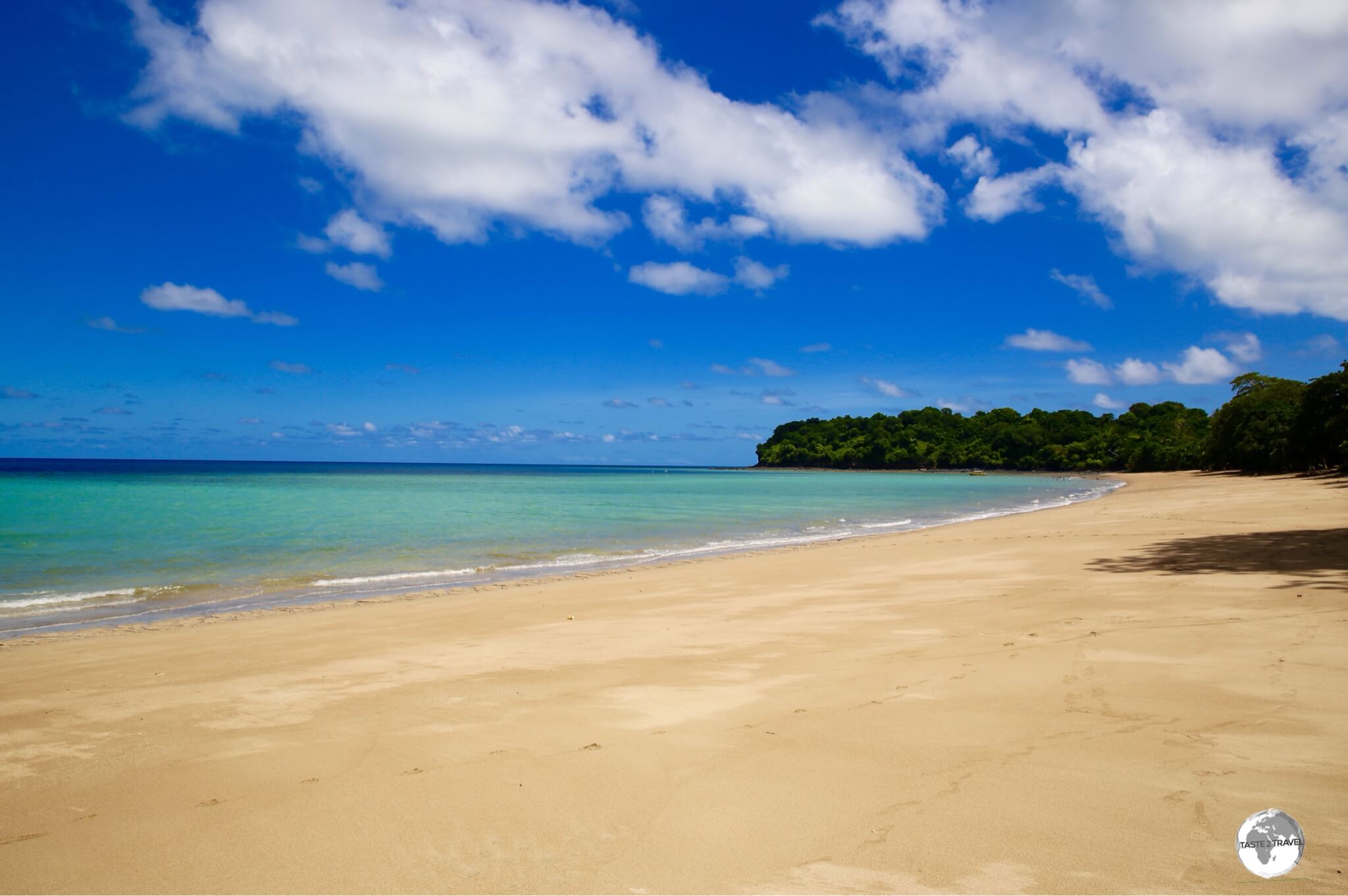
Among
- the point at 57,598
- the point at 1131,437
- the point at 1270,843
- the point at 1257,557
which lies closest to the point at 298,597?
the point at 57,598

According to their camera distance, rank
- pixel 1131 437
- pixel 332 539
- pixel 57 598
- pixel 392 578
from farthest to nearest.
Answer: pixel 1131 437 → pixel 332 539 → pixel 392 578 → pixel 57 598

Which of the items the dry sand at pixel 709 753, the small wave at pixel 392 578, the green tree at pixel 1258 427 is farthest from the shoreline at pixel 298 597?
the green tree at pixel 1258 427

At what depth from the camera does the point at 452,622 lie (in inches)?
400

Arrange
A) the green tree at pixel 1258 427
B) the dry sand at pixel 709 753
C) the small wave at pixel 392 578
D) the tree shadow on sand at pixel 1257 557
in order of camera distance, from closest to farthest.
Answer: the dry sand at pixel 709 753, the tree shadow on sand at pixel 1257 557, the small wave at pixel 392 578, the green tree at pixel 1258 427

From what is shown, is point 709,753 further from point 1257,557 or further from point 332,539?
point 332,539

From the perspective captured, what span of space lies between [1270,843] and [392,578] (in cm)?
1612

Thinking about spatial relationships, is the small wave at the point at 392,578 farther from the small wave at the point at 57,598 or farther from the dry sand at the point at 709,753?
the dry sand at the point at 709,753

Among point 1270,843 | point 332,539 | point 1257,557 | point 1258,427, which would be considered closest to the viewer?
point 1270,843

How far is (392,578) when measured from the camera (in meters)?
16.4

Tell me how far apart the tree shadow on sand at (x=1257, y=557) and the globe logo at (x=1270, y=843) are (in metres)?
7.86

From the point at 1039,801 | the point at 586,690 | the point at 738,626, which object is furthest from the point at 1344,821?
the point at 738,626

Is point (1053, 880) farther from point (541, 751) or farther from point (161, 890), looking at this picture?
point (161, 890)

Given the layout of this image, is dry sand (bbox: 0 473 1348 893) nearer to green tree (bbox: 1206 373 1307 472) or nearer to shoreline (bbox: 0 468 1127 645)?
shoreline (bbox: 0 468 1127 645)

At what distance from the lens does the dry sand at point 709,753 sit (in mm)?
3096
